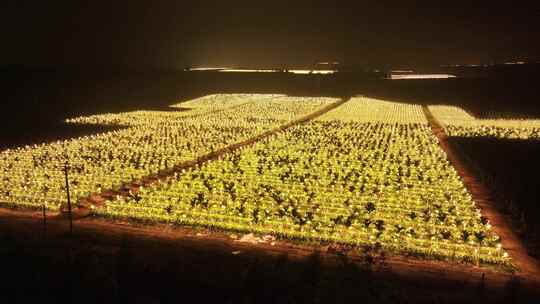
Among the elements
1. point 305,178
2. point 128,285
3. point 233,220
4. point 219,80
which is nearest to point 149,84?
point 219,80

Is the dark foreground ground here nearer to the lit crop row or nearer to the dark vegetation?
the dark vegetation

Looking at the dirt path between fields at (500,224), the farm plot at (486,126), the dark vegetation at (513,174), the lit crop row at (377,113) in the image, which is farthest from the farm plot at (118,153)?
the dark vegetation at (513,174)

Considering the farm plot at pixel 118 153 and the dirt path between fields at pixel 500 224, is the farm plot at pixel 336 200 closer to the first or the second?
the dirt path between fields at pixel 500 224

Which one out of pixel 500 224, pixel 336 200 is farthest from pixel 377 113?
pixel 500 224

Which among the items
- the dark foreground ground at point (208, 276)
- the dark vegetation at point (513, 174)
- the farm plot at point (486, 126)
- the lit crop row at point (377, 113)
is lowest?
the dark foreground ground at point (208, 276)

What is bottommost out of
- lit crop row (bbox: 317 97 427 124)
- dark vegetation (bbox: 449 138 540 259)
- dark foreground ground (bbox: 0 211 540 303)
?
dark foreground ground (bbox: 0 211 540 303)

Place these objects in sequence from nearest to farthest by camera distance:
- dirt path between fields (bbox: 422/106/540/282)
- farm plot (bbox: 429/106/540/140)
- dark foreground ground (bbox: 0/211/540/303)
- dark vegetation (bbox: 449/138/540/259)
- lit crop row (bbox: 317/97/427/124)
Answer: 1. dark foreground ground (bbox: 0/211/540/303)
2. dirt path between fields (bbox: 422/106/540/282)
3. dark vegetation (bbox: 449/138/540/259)
4. farm plot (bbox: 429/106/540/140)
5. lit crop row (bbox: 317/97/427/124)

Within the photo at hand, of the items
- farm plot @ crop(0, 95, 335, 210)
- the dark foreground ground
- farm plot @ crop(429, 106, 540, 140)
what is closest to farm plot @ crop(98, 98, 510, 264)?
the dark foreground ground

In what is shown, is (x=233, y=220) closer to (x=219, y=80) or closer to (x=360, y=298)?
(x=360, y=298)
